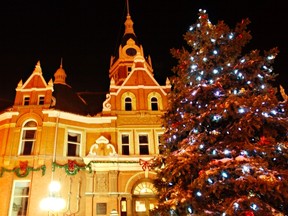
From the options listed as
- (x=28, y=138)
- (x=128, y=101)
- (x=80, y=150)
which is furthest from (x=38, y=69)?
(x=128, y=101)

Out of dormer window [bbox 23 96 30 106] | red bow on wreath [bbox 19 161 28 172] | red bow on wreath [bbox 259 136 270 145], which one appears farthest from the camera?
dormer window [bbox 23 96 30 106]

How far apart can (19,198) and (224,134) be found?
15.3m

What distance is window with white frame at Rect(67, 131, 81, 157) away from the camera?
70.1ft

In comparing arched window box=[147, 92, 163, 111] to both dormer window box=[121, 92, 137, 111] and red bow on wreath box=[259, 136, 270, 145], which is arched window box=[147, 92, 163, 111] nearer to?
dormer window box=[121, 92, 137, 111]

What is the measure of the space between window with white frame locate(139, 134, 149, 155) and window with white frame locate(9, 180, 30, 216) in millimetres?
8169

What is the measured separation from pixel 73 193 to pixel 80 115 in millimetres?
5869

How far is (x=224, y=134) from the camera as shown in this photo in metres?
10.1

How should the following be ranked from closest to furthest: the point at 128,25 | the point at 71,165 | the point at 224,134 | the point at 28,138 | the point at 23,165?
the point at 224,134 → the point at 23,165 → the point at 71,165 → the point at 28,138 → the point at 128,25

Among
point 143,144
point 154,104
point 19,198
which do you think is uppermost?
point 154,104

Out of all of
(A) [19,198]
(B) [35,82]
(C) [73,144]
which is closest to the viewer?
(A) [19,198]

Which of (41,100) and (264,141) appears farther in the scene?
(41,100)

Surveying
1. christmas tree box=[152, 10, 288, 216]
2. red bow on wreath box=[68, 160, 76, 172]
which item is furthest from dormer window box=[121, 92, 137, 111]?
christmas tree box=[152, 10, 288, 216]

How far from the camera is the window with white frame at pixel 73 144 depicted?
21.4m

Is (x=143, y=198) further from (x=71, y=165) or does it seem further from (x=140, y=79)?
(x=140, y=79)
